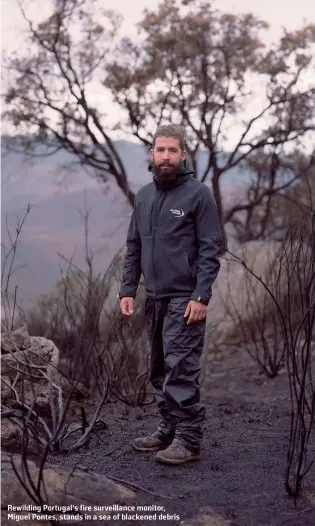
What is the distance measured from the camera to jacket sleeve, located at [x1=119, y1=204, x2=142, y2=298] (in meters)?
3.77

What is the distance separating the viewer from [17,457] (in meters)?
2.76

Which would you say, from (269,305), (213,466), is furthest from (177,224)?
(269,305)

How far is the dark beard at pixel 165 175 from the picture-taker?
3.51 metres

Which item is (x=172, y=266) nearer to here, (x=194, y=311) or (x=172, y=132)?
(x=194, y=311)

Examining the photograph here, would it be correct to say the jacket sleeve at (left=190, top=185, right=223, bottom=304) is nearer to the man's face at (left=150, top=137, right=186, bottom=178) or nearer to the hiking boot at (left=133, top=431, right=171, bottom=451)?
the man's face at (left=150, top=137, right=186, bottom=178)

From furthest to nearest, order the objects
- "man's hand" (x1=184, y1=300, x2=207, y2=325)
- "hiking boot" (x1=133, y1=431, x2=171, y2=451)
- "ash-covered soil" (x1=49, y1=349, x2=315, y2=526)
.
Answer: "hiking boot" (x1=133, y1=431, x2=171, y2=451) < "man's hand" (x1=184, y1=300, x2=207, y2=325) < "ash-covered soil" (x1=49, y1=349, x2=315, y2=526)

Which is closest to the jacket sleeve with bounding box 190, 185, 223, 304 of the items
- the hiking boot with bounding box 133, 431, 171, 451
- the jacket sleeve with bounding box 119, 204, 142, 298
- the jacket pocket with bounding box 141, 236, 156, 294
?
the jacket pocket with bounding box 141, 236, 156, 294

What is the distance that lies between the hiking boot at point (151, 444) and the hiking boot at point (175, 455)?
0.65 feet

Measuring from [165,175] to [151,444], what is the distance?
1369 mm

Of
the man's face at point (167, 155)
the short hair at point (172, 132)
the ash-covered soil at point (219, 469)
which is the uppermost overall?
the short hair at point (172, 132)

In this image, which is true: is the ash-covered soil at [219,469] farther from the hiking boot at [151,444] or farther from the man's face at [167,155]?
the man's face at [167,155]

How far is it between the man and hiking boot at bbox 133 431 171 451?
132 millimetres

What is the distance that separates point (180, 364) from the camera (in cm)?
345

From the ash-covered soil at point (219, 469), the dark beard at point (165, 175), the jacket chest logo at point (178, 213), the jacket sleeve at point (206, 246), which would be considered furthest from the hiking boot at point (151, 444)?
the dark beard at point (165, 175)
